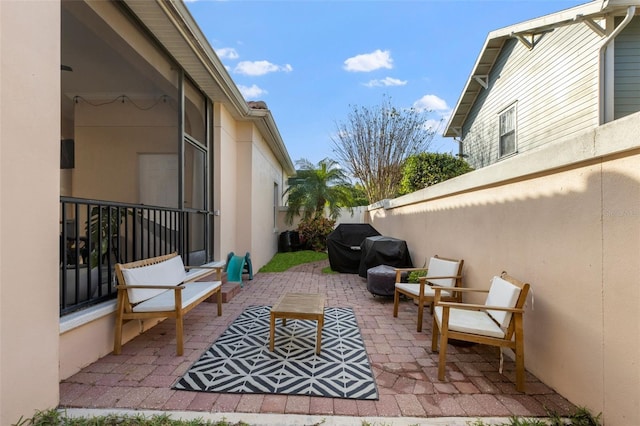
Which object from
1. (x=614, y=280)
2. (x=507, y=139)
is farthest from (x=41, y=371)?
(x=507, y=139)

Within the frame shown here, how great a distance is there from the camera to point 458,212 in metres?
4.33

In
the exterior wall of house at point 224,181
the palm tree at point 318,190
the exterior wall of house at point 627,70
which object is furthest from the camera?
the palm tree at point 318,190

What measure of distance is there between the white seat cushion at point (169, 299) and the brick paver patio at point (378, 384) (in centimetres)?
44

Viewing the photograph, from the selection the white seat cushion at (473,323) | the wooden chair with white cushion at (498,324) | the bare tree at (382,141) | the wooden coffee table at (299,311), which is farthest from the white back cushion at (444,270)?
the bare tree at (382,141)

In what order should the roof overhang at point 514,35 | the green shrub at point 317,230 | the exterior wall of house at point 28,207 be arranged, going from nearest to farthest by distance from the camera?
the exterior wall of house at point 28,207 < the roof overhang at point 514,35 < the green shrub at point 317,230

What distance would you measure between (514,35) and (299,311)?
8.72m

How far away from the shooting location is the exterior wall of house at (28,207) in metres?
1.81

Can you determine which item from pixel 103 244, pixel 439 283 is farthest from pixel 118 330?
pixel 439 283

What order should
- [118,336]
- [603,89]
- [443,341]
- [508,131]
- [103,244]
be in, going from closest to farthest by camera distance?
[443,341] < [118,336] < [103,244] < [603,89] < [508,131]

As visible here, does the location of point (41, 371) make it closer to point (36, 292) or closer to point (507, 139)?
point (36, 292)

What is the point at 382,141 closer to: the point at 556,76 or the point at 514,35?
the point at 514,35

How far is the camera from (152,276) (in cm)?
349

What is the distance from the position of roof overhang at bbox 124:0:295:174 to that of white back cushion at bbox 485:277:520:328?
15.0 ft

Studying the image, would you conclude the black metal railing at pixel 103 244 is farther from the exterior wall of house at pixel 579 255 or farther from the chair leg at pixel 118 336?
the exterior wall of house at pixel 579 255
